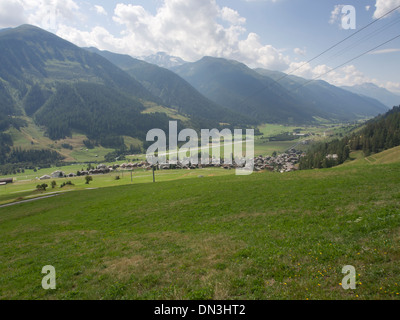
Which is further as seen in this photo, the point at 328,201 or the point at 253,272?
the point at 328,201

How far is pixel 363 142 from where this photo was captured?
108500mm

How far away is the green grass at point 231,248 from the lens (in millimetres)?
8625

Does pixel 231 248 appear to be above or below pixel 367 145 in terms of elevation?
below

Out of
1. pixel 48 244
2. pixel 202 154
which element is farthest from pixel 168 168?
pixel 48 244

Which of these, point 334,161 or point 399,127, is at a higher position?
point 399,127

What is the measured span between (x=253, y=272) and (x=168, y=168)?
5437 inches

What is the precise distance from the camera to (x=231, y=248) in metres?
13.0

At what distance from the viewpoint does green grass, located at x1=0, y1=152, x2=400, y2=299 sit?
8625 mm

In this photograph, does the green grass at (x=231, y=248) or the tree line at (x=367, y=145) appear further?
the tree line at (x=367, y=145)

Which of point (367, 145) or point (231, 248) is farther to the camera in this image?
point (367, 145)

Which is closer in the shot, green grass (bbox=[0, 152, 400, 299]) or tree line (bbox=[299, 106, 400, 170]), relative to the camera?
green grass (bbox=[0, 152, 400, 299])
